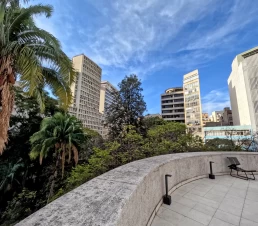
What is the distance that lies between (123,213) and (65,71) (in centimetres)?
539

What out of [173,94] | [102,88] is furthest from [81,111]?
[173,94]

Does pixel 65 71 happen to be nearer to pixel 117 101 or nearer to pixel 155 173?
pixel 155 173

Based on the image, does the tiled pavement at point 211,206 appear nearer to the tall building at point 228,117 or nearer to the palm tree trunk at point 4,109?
the palm tree trunk at point 4,109

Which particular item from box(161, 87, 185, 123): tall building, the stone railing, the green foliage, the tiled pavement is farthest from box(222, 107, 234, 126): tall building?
the stone railing

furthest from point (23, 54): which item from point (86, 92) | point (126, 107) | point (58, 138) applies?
point (86, 92)

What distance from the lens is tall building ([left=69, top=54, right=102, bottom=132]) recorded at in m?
64.3

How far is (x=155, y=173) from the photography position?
2580mm

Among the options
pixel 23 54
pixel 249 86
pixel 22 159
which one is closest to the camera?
pixel 23 54

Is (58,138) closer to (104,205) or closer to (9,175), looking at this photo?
(9,175)

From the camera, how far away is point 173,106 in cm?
6153

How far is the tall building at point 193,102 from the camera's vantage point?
2117 inches

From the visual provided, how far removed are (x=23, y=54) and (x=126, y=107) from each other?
7.78 meters

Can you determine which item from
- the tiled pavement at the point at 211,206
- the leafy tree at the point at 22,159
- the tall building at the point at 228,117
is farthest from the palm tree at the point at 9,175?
the tall building at the point at 228,117

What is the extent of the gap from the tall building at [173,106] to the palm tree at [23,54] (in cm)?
5794
